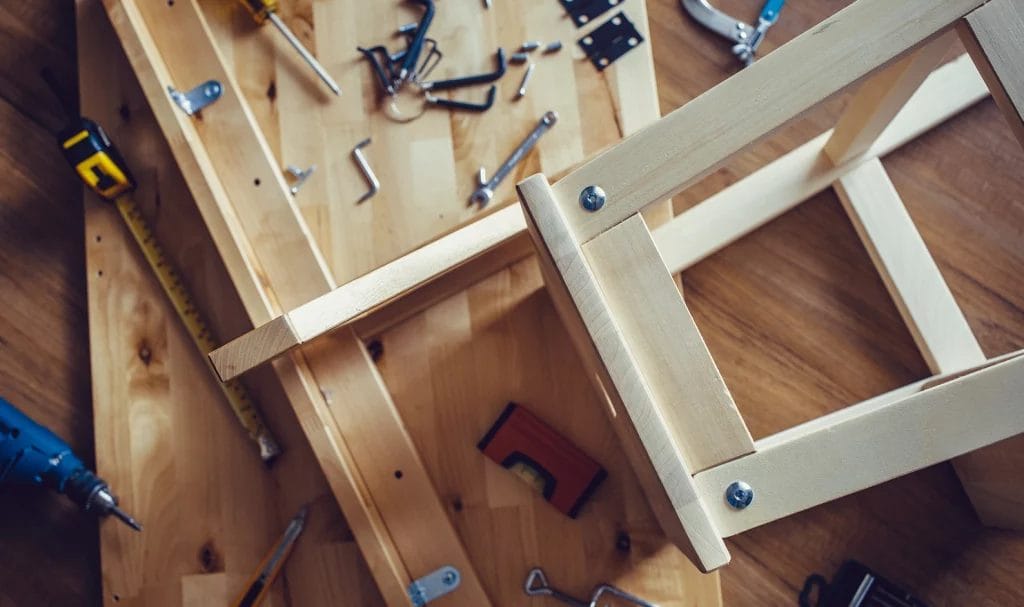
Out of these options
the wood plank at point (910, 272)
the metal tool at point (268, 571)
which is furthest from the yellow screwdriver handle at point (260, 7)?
the wood plank at point (910, 272)

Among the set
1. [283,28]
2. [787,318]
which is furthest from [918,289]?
[283,28]

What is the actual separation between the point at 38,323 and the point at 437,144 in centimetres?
64

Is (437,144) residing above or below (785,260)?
above

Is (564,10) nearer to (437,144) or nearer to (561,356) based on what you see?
(437,144)

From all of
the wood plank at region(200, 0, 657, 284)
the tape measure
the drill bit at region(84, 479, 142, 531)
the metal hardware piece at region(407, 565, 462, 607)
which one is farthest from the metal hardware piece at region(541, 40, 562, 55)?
the drill bit at region(84, 479, 142, 531)

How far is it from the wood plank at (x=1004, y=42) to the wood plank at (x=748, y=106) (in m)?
0.01

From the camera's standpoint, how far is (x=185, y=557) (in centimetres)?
109

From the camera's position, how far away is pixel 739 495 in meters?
0.71

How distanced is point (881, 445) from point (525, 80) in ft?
2.21

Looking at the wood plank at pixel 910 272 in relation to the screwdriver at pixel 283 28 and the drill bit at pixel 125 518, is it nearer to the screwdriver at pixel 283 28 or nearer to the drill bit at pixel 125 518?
the screwdriver at pixel 283 28

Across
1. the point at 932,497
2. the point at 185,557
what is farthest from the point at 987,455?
the point at 185,557

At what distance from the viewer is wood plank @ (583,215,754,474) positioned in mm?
718

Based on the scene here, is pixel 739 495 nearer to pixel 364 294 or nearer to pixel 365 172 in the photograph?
pixel 364 294

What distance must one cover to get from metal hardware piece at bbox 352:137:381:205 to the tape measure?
28 cm
